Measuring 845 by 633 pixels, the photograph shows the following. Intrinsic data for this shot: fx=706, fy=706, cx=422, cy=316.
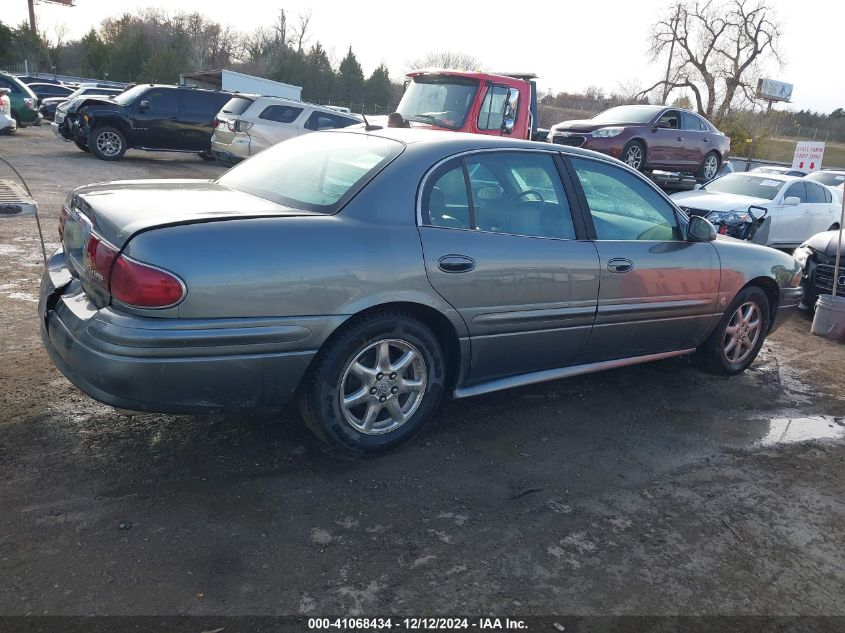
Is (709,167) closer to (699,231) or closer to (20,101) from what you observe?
(699,231)

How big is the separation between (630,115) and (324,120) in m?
6.37

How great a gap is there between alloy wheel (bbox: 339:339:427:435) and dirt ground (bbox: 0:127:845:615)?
0.21 m

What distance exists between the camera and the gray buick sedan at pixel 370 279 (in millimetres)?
2906

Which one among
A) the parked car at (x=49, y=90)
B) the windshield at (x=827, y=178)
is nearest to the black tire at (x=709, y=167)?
the windshield at (x=827, y=178)

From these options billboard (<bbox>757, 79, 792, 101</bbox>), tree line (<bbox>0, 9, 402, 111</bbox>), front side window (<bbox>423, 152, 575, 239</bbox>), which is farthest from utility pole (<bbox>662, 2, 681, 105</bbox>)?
front side window (<bbox>423, 152, 575, 239</bbox>)

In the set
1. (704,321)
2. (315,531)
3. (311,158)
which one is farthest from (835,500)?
(311,158)

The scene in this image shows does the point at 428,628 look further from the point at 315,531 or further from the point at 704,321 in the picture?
the point at 704,321

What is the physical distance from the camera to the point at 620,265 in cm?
420

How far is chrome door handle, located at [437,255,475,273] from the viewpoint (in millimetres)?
3472

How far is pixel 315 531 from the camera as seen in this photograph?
2875 millimetres

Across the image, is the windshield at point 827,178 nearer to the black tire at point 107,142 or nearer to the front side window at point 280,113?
the front side window at point 280,113

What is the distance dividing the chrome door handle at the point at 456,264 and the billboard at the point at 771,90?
1742 inches

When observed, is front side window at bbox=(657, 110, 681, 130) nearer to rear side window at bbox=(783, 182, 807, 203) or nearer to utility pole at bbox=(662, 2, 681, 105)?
rear side window at bbox=(783, 182, 807, 203)

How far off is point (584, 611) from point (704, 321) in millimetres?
2889
